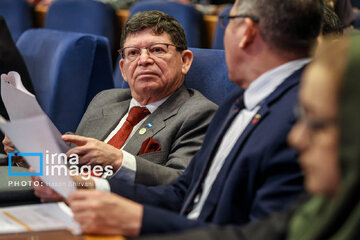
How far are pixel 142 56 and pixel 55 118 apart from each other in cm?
77

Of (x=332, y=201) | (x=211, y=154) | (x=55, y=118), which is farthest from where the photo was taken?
(x=55, y=118)

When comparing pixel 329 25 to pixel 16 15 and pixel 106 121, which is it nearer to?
pixel 106 121

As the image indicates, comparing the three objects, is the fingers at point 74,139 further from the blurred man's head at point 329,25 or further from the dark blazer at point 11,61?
the dark blazer at point 11,61

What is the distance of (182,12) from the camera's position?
3039 millimetres

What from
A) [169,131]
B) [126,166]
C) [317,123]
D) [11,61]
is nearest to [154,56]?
[169,131]

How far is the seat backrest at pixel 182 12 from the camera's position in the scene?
3039 millimetres

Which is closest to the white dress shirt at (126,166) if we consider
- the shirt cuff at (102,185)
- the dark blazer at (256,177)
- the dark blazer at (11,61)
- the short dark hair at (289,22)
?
the shirt cuff at (102,185)

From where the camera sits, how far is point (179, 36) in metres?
1.87

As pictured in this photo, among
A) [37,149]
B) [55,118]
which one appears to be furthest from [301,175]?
[55,118]

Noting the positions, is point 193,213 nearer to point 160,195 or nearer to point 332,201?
point 160,195

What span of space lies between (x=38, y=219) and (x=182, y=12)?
7.00ft

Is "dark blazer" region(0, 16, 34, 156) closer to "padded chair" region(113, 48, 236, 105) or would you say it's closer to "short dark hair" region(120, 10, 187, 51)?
"short dark hair" region(120, 10, 187, 51)

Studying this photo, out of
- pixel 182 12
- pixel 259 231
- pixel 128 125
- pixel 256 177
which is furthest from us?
pixel 182 12

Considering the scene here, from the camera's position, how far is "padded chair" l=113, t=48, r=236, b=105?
1.81 meters
